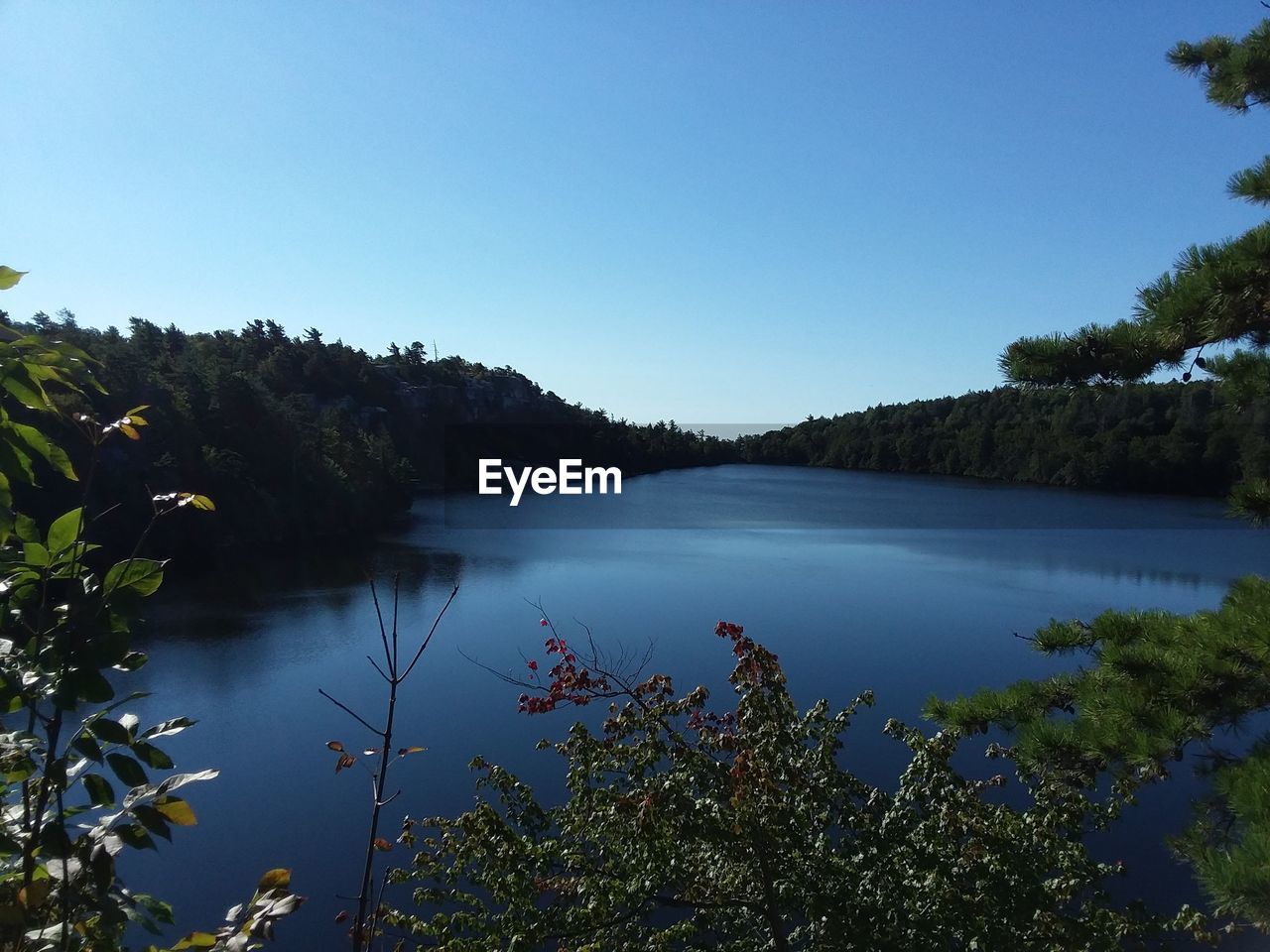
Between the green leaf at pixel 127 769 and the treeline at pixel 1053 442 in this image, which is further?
the treeline at pixel 1053 442

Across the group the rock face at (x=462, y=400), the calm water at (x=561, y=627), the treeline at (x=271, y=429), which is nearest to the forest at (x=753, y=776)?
the calm water at (x=561, y=627)

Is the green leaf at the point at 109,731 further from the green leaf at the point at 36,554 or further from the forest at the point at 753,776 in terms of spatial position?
the green leaf at the point at 36,554

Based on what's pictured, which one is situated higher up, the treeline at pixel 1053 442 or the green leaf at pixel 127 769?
the treeline at pixel 1053 442

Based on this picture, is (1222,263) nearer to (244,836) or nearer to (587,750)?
(587,750)

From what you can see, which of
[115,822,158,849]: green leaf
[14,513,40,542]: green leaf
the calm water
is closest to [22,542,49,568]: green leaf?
[14,513,40,542]: green leaf

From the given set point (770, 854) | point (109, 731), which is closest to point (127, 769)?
point (109, 731)

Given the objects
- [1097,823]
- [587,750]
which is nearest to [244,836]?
[587,750]

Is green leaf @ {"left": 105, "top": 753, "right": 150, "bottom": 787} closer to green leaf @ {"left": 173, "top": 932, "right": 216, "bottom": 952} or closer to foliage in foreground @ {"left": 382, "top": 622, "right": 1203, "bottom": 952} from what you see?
green leaf @ {"left": 173, "top": 932, "right": 216, "bottom": 952}
